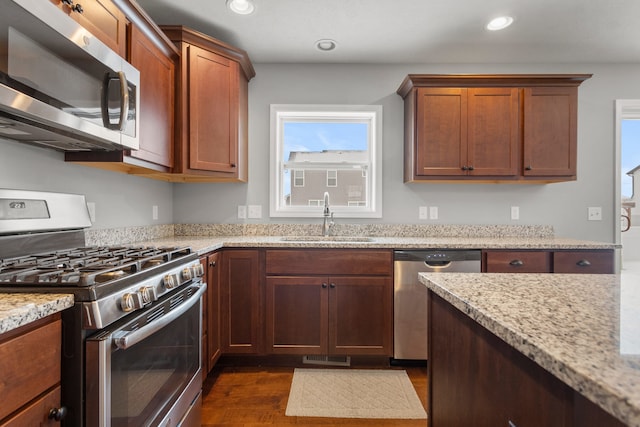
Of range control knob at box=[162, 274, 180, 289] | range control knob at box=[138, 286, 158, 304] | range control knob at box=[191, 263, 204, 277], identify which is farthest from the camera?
range control knob at box=[191, 263, 204, 277]

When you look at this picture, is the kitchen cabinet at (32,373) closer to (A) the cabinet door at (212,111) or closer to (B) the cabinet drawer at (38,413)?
(B) the cabinet drawer at (38,413)

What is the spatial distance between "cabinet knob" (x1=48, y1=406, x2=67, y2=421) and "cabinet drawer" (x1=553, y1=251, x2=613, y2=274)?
270 centimetres

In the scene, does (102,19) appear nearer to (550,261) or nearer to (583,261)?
(550,261)

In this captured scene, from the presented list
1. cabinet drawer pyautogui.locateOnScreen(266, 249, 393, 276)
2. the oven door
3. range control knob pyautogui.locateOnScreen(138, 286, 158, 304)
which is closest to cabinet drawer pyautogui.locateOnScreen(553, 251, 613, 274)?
cabinet drawer pyautogui.locateOnScreen(266, 249, 393, 276)

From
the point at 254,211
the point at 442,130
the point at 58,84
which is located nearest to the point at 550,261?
the point at 442,130

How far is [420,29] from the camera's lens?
2303 millimetres

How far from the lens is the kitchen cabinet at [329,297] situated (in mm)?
2207

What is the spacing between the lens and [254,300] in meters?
2.21

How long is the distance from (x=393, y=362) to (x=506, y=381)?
1.81 meters

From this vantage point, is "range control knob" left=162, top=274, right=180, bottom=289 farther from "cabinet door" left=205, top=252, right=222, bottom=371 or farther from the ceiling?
the ceiling

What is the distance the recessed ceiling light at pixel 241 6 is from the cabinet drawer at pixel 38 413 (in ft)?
7.08

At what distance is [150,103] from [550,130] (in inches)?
113

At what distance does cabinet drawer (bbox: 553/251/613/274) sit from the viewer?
220cm

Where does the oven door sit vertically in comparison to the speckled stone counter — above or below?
below
